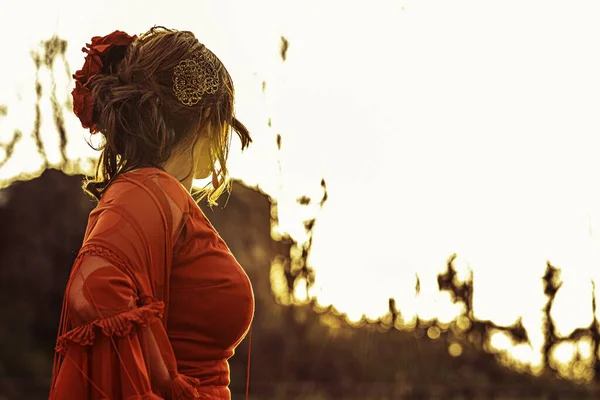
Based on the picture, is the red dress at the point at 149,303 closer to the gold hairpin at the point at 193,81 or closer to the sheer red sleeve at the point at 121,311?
the sheer red sleeve at the point at 121,311

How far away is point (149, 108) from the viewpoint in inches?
78.2

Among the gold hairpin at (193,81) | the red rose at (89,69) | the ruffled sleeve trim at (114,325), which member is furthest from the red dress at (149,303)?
the red rose at (89,69)

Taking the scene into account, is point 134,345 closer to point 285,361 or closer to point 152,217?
point 152,217

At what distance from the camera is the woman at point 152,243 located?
6.10 ft

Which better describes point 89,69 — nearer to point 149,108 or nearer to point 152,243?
point 149,108

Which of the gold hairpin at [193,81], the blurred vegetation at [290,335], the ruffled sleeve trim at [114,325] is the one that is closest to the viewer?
the ruffled sleeve trim at [114,325]

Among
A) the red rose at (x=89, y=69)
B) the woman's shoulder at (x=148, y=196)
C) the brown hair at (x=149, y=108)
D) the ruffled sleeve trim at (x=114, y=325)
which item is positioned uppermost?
the red rose at (x=89, y=69)

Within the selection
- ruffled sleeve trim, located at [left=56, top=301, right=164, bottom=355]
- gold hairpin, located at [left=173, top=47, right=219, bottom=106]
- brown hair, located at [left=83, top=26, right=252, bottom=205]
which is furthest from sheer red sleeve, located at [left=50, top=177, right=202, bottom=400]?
gold hairpin, located at [left=173, top=47, right=219, bottom=106]

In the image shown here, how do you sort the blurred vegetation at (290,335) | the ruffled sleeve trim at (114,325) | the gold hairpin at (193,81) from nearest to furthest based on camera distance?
the ruffled sleeve trim at (114,325)
the gold hairpin at (193,81)
the blurred vegetation at (290,335)

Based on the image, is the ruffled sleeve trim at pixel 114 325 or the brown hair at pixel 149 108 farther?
the brown hair at pixel 149 108

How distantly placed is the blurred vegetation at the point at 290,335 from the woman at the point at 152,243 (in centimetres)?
468

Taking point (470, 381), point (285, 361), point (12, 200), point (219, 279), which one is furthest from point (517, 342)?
point (219, 279)

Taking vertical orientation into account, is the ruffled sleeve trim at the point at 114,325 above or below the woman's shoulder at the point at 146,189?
below

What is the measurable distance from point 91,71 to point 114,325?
593 mm
